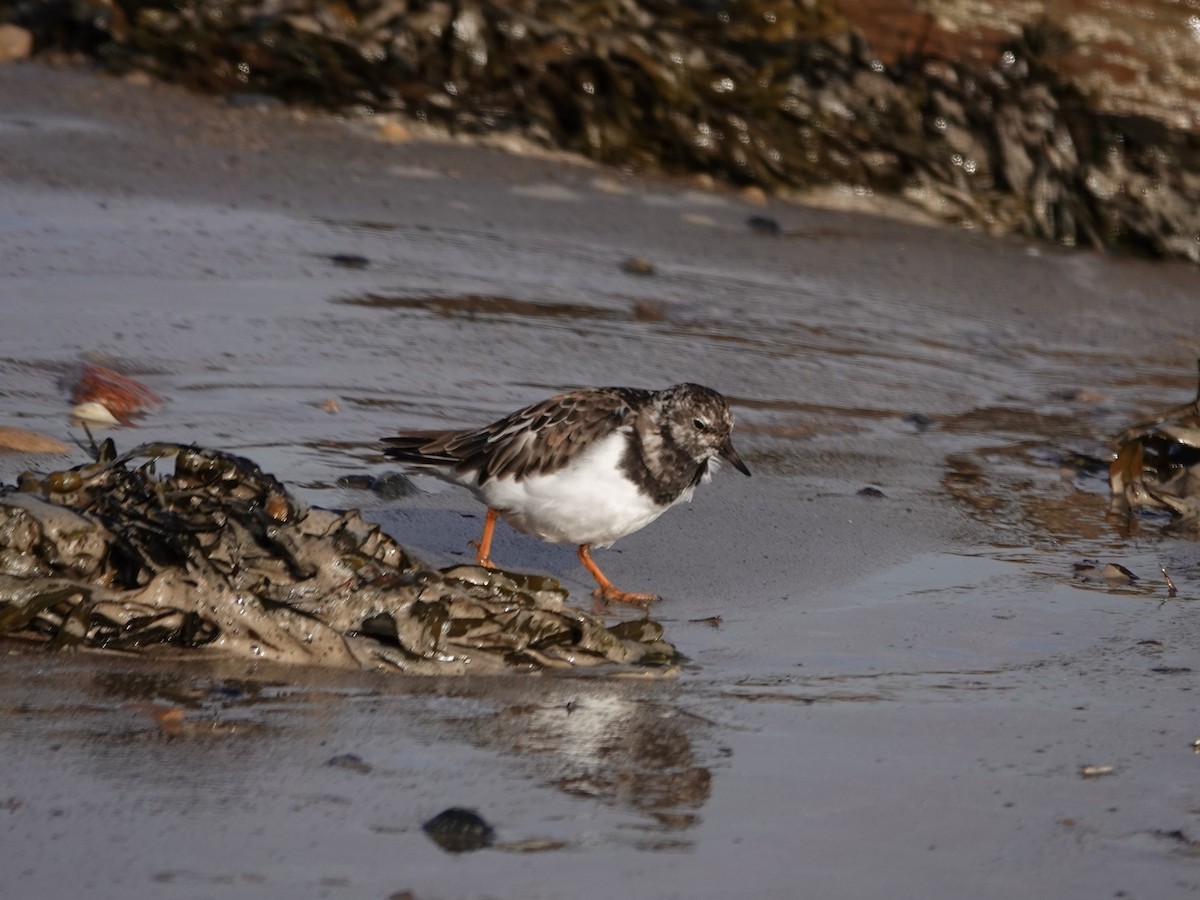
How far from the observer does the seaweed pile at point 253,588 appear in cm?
313

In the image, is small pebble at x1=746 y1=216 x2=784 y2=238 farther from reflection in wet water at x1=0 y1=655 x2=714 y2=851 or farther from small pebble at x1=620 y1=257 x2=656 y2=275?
reflection in wet water at x1=0 y1=655 x2=714 y2=851

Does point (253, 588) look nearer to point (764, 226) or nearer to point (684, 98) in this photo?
point (764, 226)

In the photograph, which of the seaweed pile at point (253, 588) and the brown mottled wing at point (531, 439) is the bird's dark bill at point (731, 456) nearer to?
the brown mottled wing at point (531, 439)

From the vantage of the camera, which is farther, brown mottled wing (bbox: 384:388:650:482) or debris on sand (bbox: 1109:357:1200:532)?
debris on sand (bbox: 1109:357:1200:532)

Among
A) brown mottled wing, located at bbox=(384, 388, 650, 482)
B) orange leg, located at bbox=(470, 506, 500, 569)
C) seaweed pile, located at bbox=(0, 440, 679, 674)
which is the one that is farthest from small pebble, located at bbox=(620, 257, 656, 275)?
seaweed pile, located at bbox=(0, 440, 679, 674)

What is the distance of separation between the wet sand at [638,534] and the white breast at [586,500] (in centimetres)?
21

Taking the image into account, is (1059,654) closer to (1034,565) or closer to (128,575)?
(1034,565)

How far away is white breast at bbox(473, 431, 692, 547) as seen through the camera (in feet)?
12.8

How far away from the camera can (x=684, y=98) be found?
8234 millimetres

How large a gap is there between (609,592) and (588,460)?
13.2 inches

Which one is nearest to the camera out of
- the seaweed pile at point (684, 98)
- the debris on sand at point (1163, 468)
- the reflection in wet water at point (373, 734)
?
the reflection in wet water at point (373, 734)

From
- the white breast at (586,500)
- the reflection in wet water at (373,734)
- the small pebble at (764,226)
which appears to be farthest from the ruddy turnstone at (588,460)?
the small pebble at (764,226)

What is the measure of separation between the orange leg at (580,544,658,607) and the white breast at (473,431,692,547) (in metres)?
0.09

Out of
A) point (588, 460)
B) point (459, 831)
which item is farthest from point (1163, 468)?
point (459, 831)
